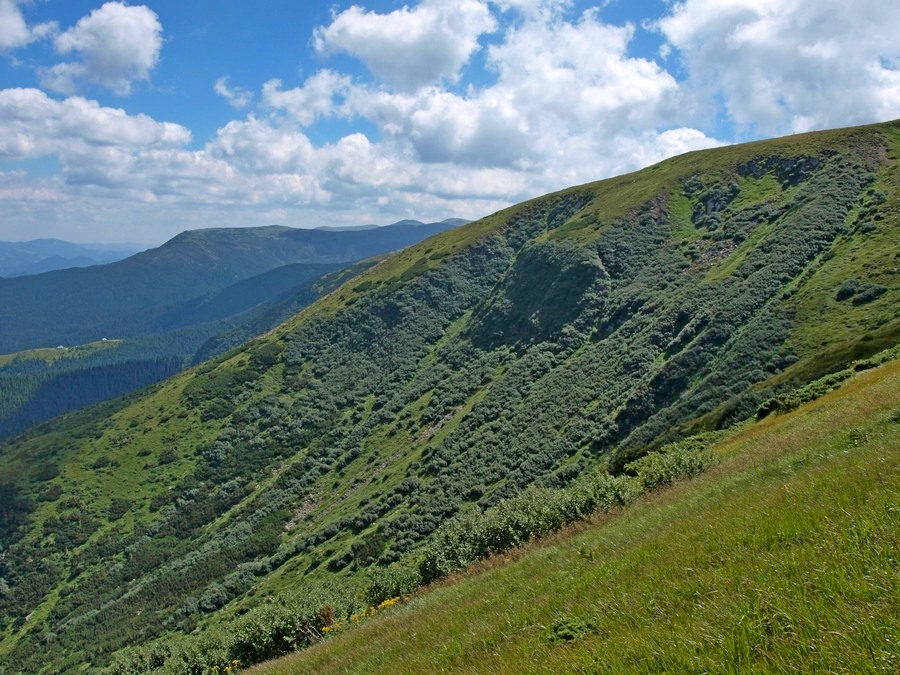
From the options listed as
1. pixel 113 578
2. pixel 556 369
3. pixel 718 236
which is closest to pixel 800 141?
pixel 718 236

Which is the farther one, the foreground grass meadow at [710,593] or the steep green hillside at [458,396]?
the steep green hillside at [458,396]

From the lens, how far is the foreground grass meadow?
15.4 ft

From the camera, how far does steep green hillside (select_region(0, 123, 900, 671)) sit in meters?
80.8

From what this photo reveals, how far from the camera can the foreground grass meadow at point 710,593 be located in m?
4.68

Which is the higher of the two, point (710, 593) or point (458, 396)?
point (710, 593)

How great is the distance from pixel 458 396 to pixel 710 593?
122163mm

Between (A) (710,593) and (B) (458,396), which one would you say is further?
(B) (458,396)

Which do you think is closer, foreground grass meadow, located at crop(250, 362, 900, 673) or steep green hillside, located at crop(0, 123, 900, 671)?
foreground grass meadow, located at crop(250, 362, 900, 673)

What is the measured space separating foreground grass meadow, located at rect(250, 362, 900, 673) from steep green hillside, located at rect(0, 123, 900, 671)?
37.6 metres

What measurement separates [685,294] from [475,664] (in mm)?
107508

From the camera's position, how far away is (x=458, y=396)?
421 feet

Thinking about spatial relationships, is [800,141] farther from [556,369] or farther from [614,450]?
[614,450]

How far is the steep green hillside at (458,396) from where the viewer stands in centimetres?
8075

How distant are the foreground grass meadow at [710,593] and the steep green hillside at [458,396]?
37626mm
